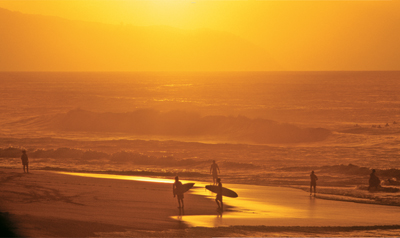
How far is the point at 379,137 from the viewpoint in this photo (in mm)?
41125

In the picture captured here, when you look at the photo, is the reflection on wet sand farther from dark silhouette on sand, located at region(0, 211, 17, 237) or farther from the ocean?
dark silhouette on sand, located at region(0, 211, 17, 237)

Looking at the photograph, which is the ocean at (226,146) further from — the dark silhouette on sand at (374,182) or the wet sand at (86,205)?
the wet sand at (86,205)

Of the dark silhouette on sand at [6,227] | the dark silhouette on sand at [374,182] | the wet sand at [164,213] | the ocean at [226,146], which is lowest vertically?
the dark silhouette on sand at [6,227]

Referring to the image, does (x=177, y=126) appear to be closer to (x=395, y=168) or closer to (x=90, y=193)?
(x=395, y=168)

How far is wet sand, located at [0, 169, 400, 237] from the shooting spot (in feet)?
38.9

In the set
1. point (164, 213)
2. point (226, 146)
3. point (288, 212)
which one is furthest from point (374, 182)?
point (226, 146)

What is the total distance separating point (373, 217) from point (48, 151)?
25.4 m

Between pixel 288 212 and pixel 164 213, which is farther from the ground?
pixel 288 212

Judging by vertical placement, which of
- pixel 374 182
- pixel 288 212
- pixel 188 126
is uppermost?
pixel 188 126

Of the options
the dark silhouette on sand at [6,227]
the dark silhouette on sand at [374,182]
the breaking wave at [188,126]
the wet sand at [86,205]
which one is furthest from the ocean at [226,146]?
the dark silhouette on sand at [6,227]

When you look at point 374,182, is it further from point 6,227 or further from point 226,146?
point 226,146

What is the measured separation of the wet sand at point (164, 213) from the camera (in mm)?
11844

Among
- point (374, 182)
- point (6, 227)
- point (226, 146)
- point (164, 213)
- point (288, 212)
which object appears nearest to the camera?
point (6, 227)

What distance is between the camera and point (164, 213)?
46.6ft
